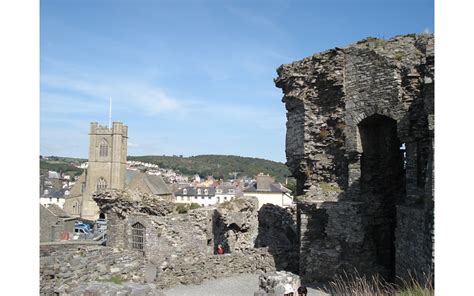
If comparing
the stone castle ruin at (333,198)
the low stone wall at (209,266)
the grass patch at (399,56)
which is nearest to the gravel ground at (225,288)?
the low stone wall at (209,266)

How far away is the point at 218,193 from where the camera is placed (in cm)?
8625

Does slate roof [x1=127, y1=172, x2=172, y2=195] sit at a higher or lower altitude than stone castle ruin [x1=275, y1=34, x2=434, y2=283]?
lower

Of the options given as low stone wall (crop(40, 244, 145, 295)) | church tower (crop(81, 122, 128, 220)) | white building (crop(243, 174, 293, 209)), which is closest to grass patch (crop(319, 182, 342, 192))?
low stone wall (crop(40, 244, 145, 295))

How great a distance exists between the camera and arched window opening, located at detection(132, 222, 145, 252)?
50.5 feet

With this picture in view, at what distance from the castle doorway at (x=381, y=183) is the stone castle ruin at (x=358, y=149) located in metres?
0.03

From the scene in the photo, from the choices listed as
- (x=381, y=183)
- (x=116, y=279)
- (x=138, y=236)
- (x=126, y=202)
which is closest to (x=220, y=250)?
(x=138, y=236)

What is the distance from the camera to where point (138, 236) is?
15570 mm

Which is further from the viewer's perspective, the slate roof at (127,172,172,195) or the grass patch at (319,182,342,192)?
the slate roof at (127,172,172,195)

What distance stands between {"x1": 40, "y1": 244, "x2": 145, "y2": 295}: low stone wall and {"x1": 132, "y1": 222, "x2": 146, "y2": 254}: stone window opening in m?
1.98

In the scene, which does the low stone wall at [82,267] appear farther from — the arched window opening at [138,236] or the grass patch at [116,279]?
the arched window opening at [138,236]

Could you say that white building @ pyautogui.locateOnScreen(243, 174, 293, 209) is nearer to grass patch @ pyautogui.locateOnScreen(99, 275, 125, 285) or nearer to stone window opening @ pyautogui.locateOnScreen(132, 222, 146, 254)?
stone window opening @ pyautogui.locateOnScreen(132, 222, 146, 254)

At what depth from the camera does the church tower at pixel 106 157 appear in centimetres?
7019

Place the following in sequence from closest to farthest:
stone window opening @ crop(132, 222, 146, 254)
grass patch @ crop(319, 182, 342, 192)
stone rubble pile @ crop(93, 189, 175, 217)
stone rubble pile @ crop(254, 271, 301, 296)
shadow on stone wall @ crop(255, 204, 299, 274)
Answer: stone rubble pile @ crop(254, 271, 301, 296) < grass patch @ crop(319, 182, 342, 192) < stone window opening @ crop(132, 222, 146, 254) < stone rubble pile @ crop(93, 189, 175, 217) < shadow on stone wall @ crop(255, 204, 299, 274)

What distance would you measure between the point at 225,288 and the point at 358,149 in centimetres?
594
